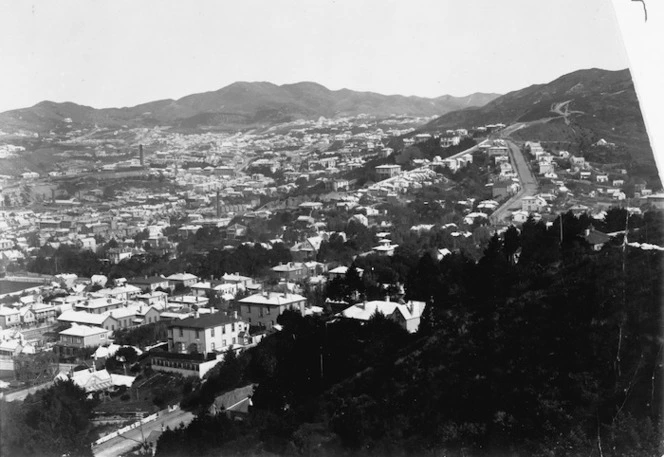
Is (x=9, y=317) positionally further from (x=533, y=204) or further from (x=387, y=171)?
(x=387, y=171)

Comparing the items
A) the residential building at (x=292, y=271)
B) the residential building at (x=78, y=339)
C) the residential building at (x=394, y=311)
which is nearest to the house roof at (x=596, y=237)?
the residential building at (x=394, y=311)

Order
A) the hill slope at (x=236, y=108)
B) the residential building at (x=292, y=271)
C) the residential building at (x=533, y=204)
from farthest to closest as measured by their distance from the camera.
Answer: the residential building at (x=292, y=271)
the residential building at (x=533, y=204)
the hill slope at (x=236, y=108)

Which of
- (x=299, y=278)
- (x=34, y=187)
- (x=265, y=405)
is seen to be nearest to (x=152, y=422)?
(x=265, y=405)

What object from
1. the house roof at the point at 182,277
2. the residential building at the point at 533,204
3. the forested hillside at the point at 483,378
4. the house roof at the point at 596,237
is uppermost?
the house roof at the point at 596,237

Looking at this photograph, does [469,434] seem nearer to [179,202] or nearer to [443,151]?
[443,151]

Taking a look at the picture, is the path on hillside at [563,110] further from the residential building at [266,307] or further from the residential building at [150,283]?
the residential building at [266,307]

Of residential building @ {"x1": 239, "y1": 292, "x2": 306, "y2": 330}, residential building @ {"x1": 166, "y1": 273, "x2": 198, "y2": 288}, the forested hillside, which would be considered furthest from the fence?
residential building @ {"x1": 166, "y1": 273, "x2": 198, "y2": 288}
